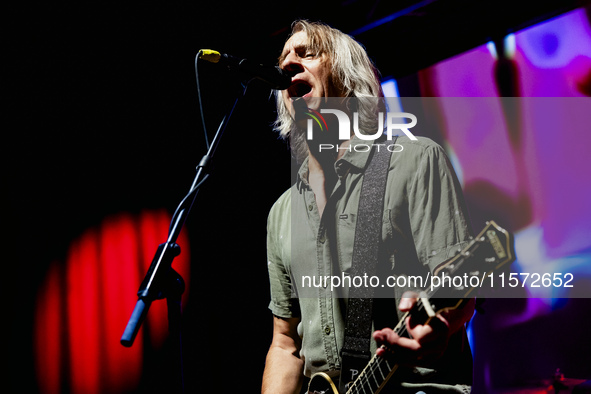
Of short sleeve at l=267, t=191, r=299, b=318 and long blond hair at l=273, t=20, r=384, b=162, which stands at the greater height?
long blond hair at l=273, t=20, r=384, b=162

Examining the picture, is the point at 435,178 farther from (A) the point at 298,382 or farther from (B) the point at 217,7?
(B) the point at 217,7

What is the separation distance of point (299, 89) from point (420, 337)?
3.67ft

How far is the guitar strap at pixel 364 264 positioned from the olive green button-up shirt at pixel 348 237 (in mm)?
Answer: 26

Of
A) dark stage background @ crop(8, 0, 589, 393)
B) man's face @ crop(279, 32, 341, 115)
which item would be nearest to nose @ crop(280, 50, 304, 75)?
man's face @ crop(279, 32, 341, 115)

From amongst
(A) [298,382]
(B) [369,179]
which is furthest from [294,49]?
(A) [298,382]

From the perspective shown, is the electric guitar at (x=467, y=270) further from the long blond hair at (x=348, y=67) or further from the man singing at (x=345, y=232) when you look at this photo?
the long blond hair at (x=348, y=67)

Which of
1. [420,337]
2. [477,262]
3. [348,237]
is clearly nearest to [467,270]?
[477,262]

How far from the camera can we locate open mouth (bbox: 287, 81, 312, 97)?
1877 mm

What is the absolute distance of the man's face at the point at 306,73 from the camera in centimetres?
187

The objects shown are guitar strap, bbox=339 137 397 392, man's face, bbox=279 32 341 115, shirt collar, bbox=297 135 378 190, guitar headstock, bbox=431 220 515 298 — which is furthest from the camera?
man's face, bbox=279 32 341 115

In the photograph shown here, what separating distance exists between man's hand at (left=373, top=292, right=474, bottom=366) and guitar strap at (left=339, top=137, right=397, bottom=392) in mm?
329

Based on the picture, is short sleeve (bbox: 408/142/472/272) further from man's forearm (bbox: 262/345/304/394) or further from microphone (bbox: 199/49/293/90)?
man's forearm (bbox: 262/345/304/394)

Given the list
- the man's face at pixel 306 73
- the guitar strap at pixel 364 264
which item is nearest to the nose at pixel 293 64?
the man's face at pixel 306 73

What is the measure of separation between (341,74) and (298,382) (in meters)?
1.22
